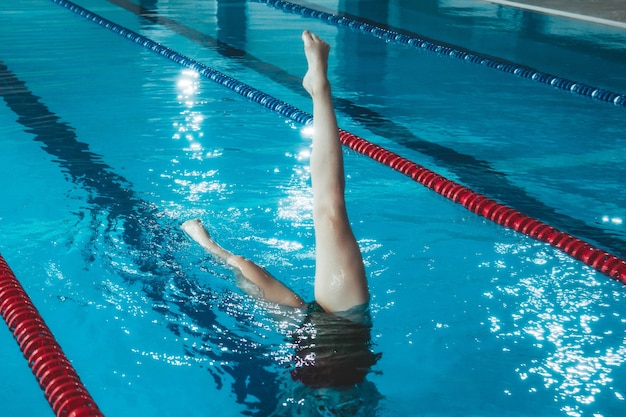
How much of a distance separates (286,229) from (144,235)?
2.26 ft

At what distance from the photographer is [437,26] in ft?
31.4

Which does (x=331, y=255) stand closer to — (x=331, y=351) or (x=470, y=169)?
(x=331, y=351)

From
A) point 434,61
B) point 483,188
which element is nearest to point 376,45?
point 434,61

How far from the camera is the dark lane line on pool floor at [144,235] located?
2.87 m

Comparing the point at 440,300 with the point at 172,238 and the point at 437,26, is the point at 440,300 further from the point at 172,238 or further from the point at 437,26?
the point at 437,26

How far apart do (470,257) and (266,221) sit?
1.04 m

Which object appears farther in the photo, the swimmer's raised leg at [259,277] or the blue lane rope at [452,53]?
the blue lane rope at [452,53]

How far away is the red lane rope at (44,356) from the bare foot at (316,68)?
1.20 metres

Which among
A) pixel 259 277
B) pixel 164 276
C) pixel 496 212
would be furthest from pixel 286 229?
pixel 496 212

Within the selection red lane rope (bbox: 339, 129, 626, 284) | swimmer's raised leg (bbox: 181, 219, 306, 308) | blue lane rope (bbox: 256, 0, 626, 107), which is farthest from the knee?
blue lane rope (bbox: 256, 0, 626, 107)

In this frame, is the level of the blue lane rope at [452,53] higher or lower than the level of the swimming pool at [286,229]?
higher

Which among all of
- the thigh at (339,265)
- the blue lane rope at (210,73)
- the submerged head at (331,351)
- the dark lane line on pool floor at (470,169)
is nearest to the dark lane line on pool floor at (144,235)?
the submerged head at (331,351)

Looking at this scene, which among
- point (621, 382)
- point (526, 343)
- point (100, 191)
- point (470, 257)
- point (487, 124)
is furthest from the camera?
point (487, 124)

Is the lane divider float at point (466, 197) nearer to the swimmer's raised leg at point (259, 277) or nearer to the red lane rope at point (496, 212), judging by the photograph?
the red lane rope at point (496, 212)
